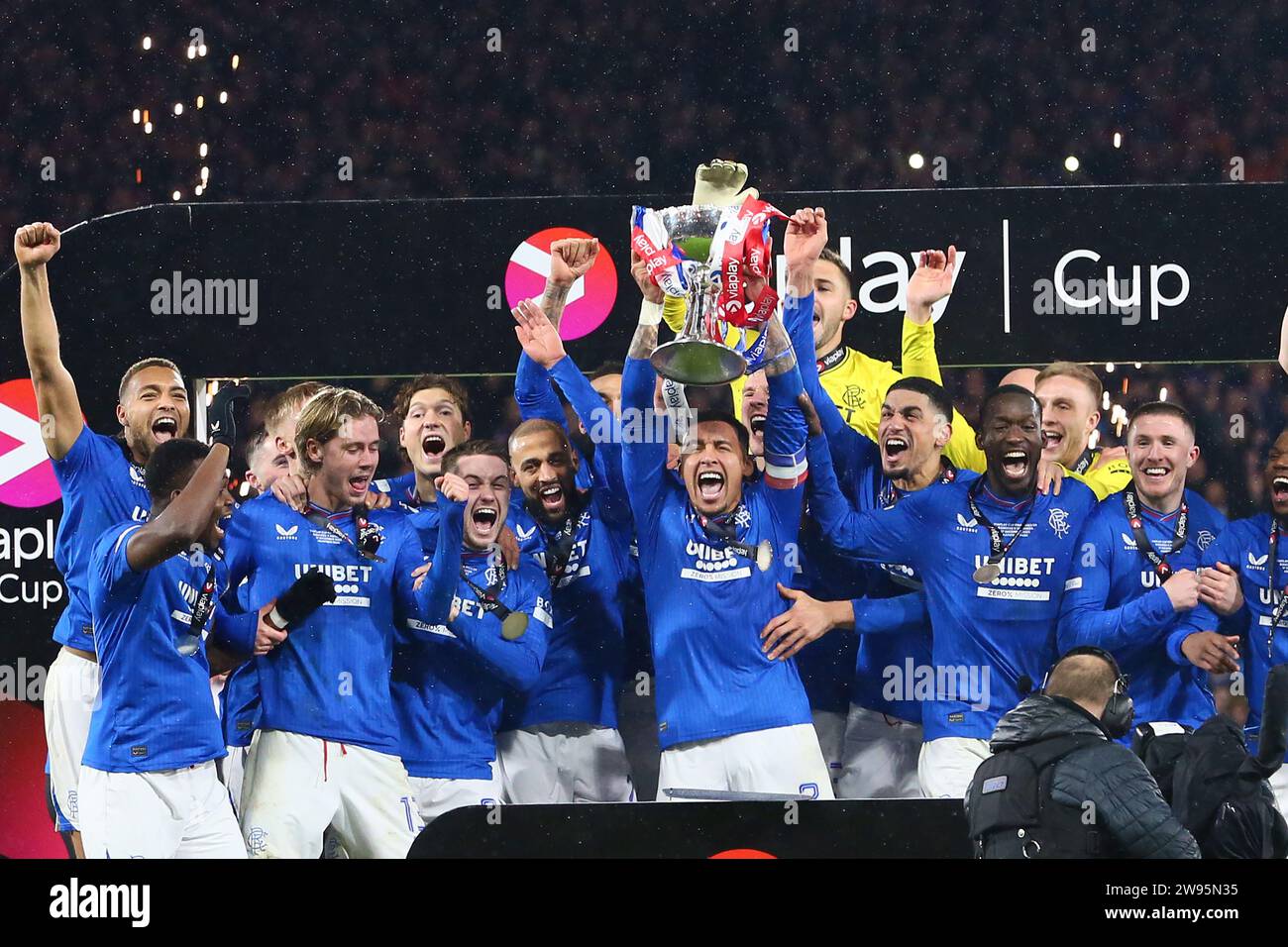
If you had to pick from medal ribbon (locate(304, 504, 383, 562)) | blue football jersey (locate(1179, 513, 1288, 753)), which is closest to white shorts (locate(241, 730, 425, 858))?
medal ribbon (locate(304, 504, 383, 562))

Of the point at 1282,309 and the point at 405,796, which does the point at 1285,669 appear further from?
the point at 405,796

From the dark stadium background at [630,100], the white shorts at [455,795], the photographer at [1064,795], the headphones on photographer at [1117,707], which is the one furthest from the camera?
the dark stadium background at [630,100]

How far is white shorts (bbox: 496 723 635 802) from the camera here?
4297 mm

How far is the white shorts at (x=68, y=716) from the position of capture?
438 centimetres

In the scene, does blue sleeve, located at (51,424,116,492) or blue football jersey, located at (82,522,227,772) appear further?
blue sleeve, located at (51,424,116,492)

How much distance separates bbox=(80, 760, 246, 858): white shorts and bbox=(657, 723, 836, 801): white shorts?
1.24 meters

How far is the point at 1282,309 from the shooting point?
4.32 metres

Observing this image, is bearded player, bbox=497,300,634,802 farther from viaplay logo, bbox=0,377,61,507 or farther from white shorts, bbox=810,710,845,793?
viaplay logo, bbox=0,377,61,507

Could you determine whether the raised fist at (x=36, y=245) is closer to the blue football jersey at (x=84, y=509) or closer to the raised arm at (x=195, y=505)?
the blue football jersey at (x=84, y=509)

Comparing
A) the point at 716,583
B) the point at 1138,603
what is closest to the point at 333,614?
the point at 716,583

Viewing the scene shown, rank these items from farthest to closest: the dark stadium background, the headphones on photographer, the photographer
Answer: the dark stadium background < the headphones on photographer < the photographer

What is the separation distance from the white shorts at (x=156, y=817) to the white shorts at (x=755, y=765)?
1.24 metres

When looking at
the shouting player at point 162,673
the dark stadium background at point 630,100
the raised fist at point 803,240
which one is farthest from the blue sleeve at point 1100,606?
the shouting player at point 162,673
